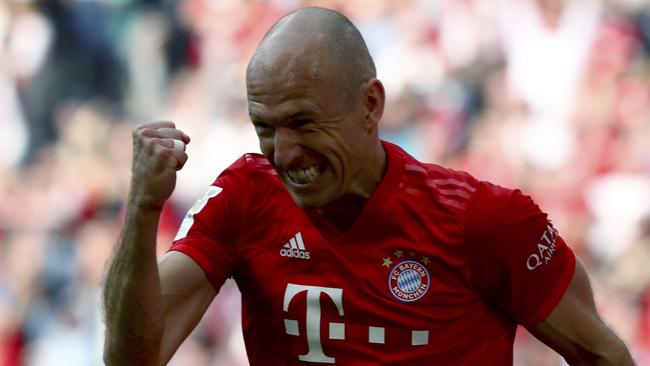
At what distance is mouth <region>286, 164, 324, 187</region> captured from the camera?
3.18 metres

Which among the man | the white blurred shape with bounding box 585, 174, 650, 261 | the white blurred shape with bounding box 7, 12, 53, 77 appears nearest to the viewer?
the man

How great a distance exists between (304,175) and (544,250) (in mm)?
715

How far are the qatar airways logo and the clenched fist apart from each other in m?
1.02

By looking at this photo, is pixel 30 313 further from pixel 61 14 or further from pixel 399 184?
pixel 399 184

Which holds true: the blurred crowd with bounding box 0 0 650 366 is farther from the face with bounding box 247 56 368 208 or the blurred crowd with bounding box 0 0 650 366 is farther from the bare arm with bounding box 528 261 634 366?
the face with bounding box 247 56 368 208

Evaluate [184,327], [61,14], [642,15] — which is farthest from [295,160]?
[61,14]

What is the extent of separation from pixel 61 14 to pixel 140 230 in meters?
5.50

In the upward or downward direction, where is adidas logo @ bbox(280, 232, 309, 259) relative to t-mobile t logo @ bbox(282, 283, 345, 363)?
upward

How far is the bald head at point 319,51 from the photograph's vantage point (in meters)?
3.17

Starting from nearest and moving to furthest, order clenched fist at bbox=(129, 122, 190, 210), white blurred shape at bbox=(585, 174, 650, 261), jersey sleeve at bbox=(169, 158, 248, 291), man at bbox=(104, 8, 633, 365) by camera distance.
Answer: clenched fist at bbox=(129, 122, 190, 210)
man at bbox=(104, 8, 633, 365)
jersey sleeve at bbox=(169, 158, 248, 291)
white blurred shape at bbox=(585, 174, 650, 261)

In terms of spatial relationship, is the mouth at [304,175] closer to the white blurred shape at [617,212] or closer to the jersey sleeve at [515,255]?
the jersey sleeve at [515,255]

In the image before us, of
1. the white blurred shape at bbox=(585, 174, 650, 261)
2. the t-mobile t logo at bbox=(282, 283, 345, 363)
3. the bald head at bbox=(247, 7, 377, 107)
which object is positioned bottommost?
the t-mobile t logo at bbox=(282, 283, 345, 363)

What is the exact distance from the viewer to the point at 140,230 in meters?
3.01

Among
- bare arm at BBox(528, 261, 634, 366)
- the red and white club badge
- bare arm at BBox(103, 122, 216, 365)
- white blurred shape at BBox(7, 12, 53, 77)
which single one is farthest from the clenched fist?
white blurred shape at BBox(7, 12, 53, 77)
